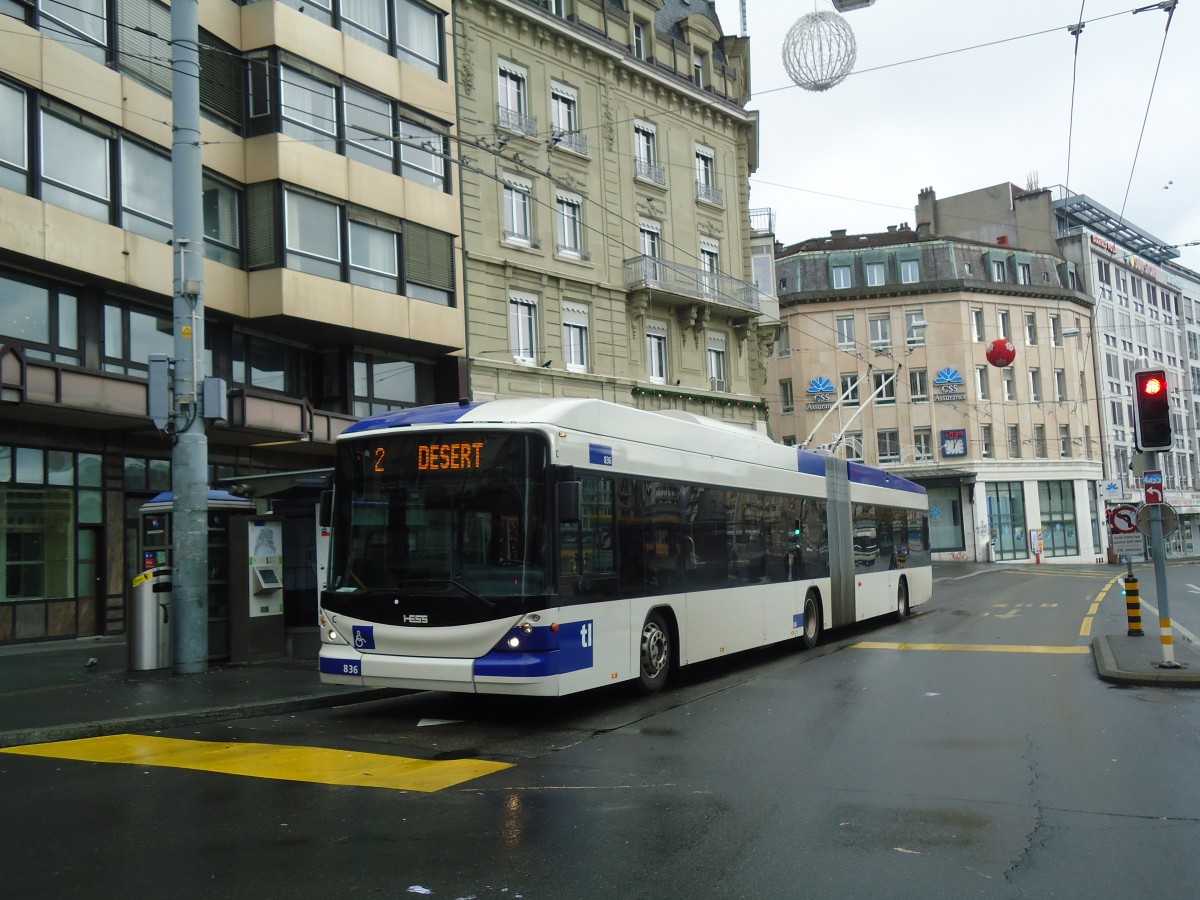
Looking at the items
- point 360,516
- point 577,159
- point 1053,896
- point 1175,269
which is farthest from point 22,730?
point 1175,269

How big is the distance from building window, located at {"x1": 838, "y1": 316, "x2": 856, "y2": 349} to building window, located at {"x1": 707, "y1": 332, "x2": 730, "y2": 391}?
25.5 metres

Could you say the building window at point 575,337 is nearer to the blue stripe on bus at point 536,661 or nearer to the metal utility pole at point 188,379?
the metal utility pole at point 188,379

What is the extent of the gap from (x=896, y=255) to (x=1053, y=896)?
59526mm

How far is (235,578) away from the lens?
1403cm

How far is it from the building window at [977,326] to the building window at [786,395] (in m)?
10.2

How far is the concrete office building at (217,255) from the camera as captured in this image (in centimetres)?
1822

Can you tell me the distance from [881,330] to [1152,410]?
1935 inches

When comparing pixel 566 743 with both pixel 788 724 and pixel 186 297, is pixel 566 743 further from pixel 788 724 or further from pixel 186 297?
pixel 186 297

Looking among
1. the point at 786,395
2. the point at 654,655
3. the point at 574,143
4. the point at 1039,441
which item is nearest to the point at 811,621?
the point at 654,655

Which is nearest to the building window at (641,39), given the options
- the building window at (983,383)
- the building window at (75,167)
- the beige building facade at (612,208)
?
the beige building facade at (612,208)

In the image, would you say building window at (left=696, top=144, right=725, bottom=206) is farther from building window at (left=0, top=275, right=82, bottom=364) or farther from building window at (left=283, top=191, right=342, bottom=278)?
building window at (left=0, top=275, right=82, bottom=364)

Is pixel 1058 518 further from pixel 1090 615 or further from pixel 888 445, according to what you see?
pixel 1090 615

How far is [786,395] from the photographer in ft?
202

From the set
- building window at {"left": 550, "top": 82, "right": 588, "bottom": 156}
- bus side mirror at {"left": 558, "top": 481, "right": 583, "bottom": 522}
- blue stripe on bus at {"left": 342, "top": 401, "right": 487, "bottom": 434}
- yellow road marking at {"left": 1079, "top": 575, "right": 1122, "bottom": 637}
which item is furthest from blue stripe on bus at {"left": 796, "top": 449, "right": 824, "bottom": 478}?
building window at {"left": 550, "top": 82, "right": 588, "bottom": 156}
